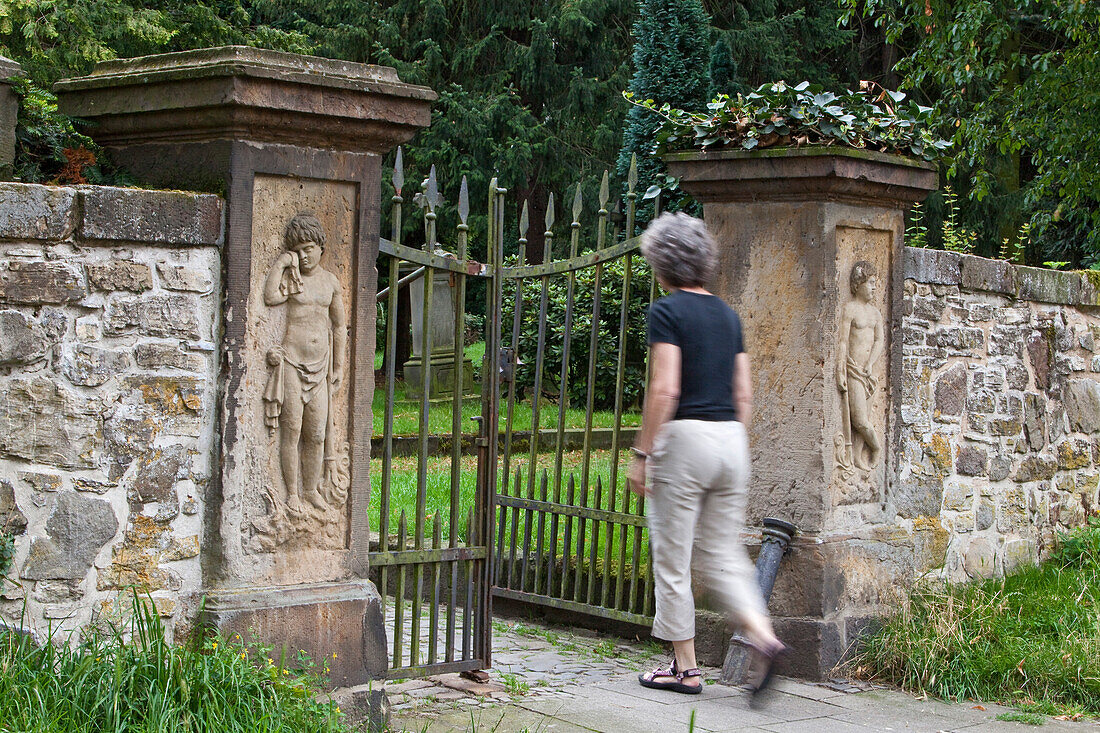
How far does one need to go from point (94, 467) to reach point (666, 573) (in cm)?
199

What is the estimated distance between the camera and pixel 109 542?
383 cm

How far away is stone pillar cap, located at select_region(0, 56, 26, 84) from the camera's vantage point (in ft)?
12.6

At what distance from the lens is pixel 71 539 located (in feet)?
12.4

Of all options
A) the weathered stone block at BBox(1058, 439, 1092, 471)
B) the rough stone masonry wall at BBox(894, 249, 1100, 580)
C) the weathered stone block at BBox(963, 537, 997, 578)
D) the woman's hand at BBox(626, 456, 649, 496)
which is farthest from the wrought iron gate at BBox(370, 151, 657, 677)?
the weathered stone block at BBox(1058, 439, 1092, 471)

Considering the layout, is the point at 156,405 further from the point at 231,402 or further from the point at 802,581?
the point at 802,581

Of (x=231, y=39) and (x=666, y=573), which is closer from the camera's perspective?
(x=666, y=573)

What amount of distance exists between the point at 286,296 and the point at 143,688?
52.9 inches

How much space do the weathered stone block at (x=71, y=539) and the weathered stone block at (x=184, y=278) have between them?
2.35 feet

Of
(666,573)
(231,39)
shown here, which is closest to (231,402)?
(666,573)

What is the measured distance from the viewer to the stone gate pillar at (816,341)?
18.1ft

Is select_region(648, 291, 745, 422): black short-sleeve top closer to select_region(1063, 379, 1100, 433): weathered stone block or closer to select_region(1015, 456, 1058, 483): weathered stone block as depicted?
select_region(1015, 456, 1058, 483): weathered stone block

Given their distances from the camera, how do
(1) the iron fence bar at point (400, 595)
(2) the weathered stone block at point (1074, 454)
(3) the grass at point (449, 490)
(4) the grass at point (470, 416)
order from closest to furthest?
(1) the iron fence bar at point (400, 595), (2) the weathered stone block at point (1074, 454), (3) the grass at point (449, 490), (4) the grass at point (470, 416)

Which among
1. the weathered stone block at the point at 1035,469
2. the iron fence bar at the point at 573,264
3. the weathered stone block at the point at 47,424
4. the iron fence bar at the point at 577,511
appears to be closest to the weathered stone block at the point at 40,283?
the weathered stone block at the point at 47,424

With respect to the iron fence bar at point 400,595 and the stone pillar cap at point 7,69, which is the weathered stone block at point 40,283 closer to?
the stone pillar cap at point 7,69
